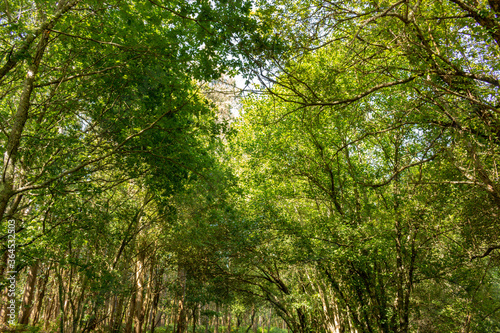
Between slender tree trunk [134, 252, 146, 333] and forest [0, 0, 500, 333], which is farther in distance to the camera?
slender tree trunk [134, 252, 146, 333]

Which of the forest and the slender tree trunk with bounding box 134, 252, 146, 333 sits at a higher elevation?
the forest

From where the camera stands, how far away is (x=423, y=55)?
195 inches

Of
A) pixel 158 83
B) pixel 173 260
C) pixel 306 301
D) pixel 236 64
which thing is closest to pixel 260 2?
pixel 236 64

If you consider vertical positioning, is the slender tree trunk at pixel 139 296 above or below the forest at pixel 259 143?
below

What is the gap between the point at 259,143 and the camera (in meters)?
10.7

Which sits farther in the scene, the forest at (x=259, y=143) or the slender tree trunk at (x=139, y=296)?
the slender tree trunk at (x=139, y=296)

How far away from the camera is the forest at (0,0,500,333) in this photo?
4.66 metres

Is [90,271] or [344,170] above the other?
[344,170]

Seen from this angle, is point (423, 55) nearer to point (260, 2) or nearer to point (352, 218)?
point (260, 2)

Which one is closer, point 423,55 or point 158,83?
point 423,55

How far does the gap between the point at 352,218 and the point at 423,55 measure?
5722 millimetres

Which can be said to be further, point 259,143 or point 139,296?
point 139,296

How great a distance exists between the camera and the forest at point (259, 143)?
183 inches

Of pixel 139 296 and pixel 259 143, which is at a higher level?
pixel 259 143
